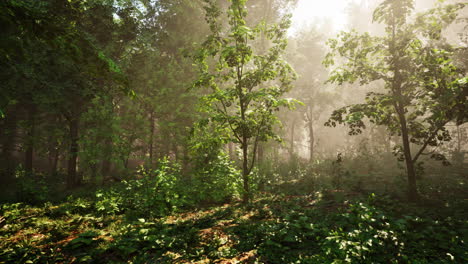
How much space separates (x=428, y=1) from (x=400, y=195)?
54.3 meters

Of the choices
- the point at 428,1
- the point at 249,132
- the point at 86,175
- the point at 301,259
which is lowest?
the point at 86,175

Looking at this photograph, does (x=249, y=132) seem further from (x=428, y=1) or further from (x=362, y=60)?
(x=428, y=1)

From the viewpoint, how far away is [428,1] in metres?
43.9

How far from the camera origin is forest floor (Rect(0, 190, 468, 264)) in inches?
152

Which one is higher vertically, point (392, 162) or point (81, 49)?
point (81, 49)

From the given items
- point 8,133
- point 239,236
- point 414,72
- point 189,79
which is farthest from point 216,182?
point 8,133

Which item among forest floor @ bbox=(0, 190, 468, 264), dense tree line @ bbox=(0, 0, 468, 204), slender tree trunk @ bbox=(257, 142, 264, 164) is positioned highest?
dense tree line @ bbox=(0, 0, 468, 204)

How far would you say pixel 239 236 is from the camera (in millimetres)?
4875

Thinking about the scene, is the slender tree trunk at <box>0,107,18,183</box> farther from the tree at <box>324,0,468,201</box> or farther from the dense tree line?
the tree at <box>324,0,468,201</box>

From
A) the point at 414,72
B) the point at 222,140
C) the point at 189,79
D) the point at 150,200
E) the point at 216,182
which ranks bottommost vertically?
the point at 150,200

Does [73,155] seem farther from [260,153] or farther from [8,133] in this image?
[260,153]

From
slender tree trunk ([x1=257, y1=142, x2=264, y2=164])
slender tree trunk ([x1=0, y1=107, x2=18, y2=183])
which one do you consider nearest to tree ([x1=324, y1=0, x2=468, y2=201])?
slender tree trunk ([x1=257, y1=142, x2=264, y2=164])

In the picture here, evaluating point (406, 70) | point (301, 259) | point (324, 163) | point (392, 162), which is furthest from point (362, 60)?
point (392, 162)

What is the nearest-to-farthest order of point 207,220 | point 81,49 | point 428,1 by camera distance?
1. point 81,49
2. point 207,220
3. point 428,1
